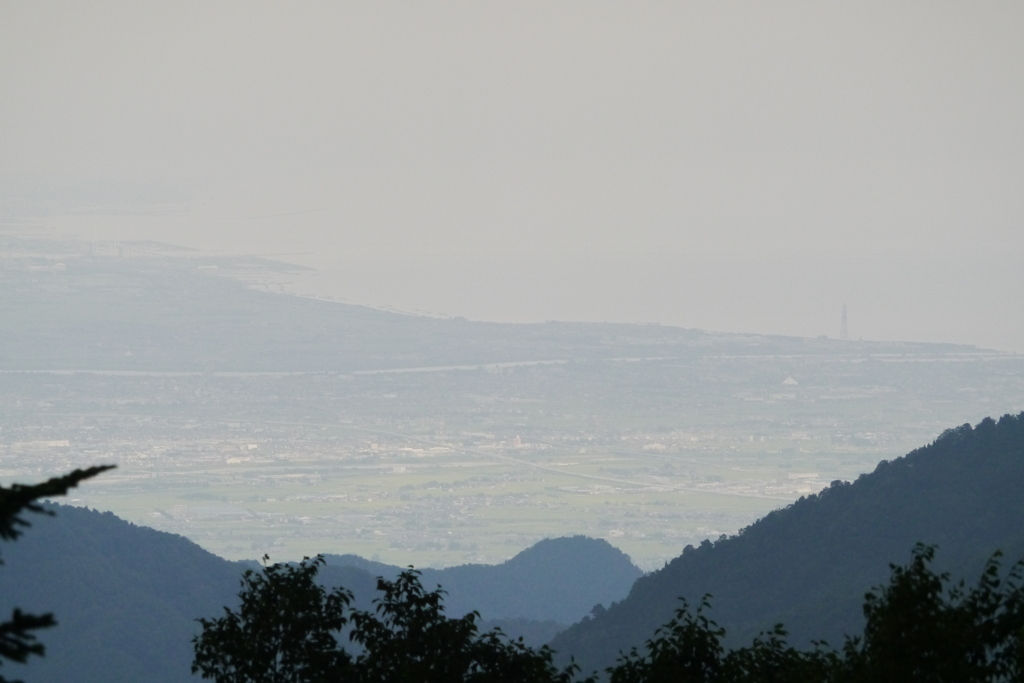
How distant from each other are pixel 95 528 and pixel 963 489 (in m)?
67.9

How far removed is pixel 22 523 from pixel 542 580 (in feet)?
477

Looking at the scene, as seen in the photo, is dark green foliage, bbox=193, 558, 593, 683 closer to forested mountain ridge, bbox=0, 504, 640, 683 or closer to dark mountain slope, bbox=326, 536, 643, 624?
forested mountain ridge, bbox=0, 504, 640, 683

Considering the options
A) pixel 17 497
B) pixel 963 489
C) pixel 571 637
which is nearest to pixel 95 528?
pixel 571 637

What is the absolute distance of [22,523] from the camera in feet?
32.0

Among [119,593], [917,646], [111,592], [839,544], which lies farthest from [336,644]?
[111,592]

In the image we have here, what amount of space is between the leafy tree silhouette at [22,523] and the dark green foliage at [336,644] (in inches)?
447

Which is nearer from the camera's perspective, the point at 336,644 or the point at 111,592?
the point at 336,644

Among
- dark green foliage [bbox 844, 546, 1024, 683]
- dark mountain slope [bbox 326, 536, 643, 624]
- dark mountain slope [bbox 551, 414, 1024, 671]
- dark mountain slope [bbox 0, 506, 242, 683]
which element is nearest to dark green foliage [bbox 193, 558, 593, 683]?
dark green foliage [bbox 844, 546, 1024, 683]

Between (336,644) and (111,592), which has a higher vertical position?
(336,644)

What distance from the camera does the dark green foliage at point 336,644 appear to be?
2128cm

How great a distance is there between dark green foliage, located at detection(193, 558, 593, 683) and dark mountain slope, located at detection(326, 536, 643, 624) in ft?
350

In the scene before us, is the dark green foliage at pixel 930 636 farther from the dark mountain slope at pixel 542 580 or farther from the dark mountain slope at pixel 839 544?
the dark mountain slope at pixel 542 580

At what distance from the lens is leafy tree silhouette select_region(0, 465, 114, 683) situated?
29.5 ft

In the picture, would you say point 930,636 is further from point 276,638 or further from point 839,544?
point 839,544
